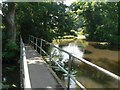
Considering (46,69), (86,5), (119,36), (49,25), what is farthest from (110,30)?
(46,69)

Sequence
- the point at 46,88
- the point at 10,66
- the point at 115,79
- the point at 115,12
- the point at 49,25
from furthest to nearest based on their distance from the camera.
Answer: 1. the point at 115,12
2. the point at 49,25
3. the point at 10,66
4. the point at 46,88
5. the point at 115,79

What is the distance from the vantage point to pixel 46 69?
888 centimetres

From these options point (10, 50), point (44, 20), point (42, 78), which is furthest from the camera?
point (44, 20)

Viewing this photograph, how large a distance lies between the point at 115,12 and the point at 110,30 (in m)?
3.34

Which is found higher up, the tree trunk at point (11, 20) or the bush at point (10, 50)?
the tree trunk at point (11, 20)

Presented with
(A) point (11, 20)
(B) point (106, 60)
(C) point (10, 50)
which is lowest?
(B) point (106, 60)

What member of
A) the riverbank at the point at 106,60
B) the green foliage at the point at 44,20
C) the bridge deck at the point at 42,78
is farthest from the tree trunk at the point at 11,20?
the bridge deck at the point at 42,78

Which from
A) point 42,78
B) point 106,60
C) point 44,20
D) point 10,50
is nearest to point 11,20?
point 10,50

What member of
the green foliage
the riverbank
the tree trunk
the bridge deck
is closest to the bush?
the tree trunk

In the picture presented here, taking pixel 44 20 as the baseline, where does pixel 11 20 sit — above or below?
above

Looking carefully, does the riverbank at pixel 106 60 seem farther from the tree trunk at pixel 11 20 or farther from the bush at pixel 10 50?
the tree trunk at pixel 11 20

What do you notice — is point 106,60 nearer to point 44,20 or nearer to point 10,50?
point 44,20

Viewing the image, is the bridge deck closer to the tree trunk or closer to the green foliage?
the tree trunk

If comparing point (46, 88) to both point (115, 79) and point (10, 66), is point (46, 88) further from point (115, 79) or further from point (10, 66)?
point (10, 66)
